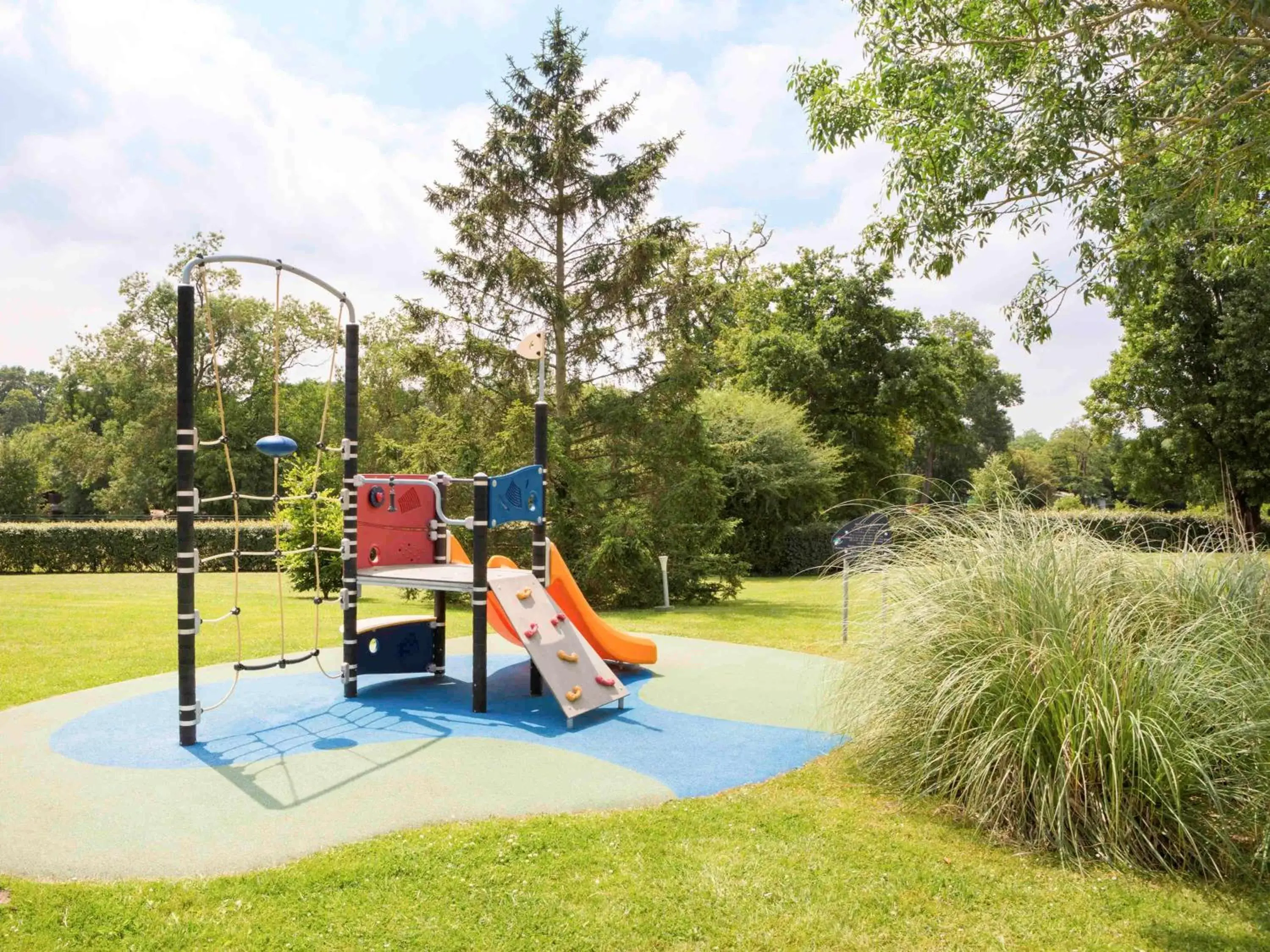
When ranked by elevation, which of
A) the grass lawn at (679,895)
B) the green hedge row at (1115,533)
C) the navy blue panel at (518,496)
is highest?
the navy blue panel at (518,496)

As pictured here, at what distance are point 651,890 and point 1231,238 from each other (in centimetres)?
1219

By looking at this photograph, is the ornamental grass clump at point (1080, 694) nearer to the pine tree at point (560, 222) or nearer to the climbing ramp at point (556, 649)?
the climbing ramp at point (556, 649)

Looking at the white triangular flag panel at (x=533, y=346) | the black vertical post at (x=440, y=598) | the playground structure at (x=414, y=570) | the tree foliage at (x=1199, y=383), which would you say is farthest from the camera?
the tree foliage at (x=1199, y=383)

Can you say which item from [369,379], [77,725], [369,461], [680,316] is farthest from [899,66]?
[369,379]

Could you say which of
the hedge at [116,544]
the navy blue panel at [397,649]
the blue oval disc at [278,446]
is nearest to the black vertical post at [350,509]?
the navy blue panel at [397,649]

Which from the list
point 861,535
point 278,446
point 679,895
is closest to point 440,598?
point 278,446

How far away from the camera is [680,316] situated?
1498cm

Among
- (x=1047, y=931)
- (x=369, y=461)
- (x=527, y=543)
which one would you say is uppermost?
(x=369, y=461)

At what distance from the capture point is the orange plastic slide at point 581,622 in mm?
7410

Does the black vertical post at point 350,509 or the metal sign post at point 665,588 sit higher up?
the black vertical post at point 350,509

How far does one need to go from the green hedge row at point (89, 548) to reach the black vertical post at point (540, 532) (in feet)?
51.9

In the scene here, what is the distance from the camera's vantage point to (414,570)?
739cm

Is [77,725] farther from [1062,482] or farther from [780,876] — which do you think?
[1062,482]

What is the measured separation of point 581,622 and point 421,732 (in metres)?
2.02
